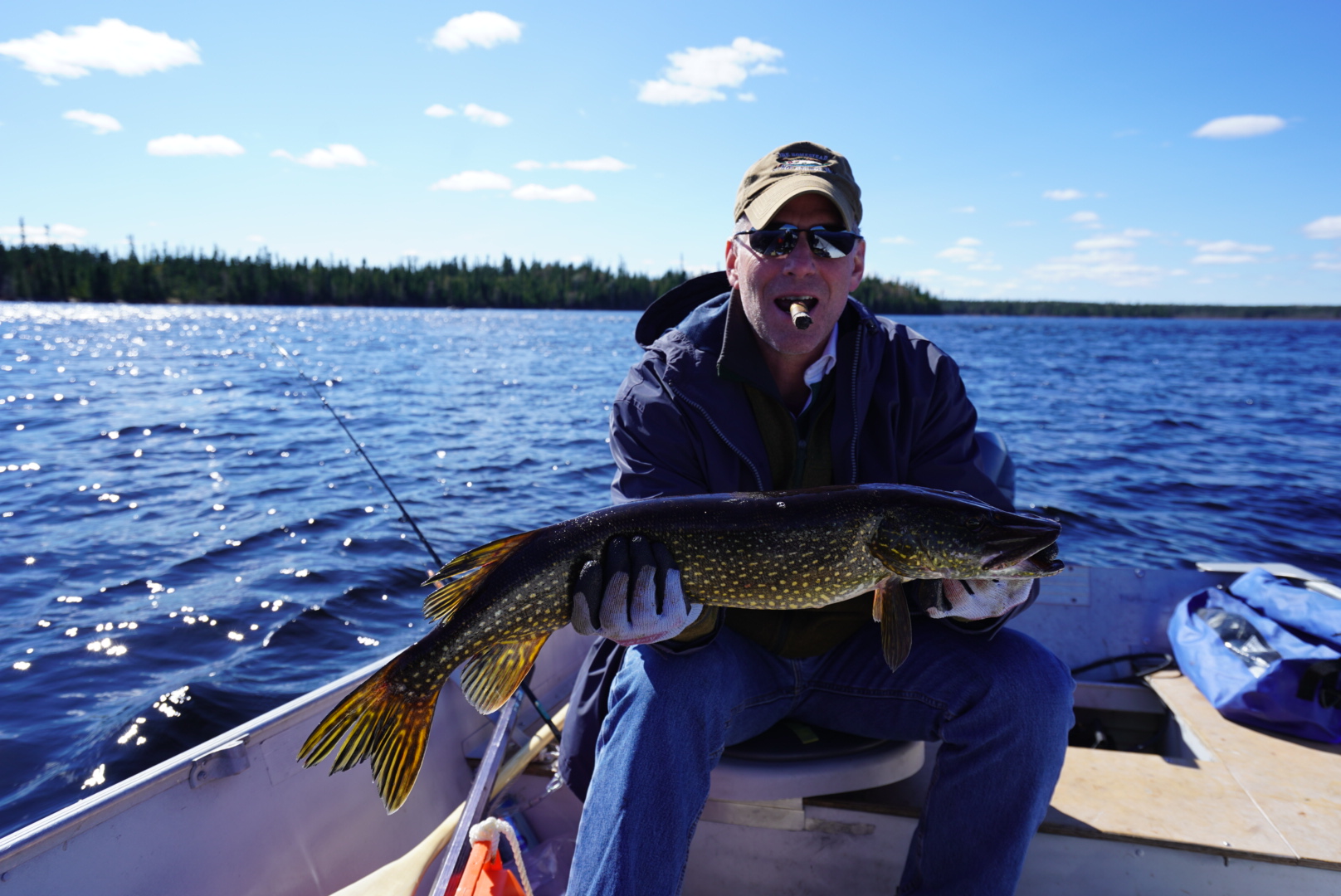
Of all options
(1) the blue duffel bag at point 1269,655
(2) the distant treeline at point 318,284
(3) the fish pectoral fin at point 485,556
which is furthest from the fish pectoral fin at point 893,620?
(2) the distant treeline at point 318,284

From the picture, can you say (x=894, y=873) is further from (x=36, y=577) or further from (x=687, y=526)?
(x=36, y=577)

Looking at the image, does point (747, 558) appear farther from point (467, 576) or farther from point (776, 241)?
point (776, 241)

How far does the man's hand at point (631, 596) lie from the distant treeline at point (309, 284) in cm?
6894

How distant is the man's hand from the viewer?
194 centimetres

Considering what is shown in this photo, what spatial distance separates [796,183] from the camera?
252cm

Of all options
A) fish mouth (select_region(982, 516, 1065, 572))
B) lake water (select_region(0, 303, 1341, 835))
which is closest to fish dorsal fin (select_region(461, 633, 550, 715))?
fish mouth (select_region(982, 516, 1065, 572))

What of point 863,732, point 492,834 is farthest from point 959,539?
point 492,834

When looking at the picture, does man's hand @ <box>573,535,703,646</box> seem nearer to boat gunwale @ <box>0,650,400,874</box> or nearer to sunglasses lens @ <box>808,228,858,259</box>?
boat gunwale @ <box>0,650,400,874</box>

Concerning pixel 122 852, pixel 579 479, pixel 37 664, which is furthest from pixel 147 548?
pixel 122 852

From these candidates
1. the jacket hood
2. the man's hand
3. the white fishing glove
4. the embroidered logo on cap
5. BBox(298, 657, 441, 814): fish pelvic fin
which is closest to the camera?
BBox(298, 657, 441, 814): fish pelvic fin

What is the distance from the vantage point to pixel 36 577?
598 cm

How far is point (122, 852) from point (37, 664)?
357 centimetres

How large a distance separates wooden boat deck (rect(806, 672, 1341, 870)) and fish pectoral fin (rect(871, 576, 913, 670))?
705 mm

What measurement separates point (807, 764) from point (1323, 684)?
210 centimetres
